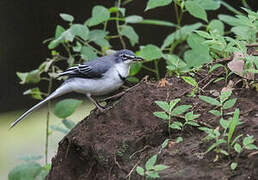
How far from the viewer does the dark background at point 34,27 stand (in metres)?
9.06

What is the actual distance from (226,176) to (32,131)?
704cm

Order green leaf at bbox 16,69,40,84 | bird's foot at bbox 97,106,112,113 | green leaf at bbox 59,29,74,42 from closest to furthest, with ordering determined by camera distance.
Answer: bird's foot at bbox 97,106,112,113 < green leaf at bbox 59,29,74,42 < green leaf at bbox 16,69,40,84

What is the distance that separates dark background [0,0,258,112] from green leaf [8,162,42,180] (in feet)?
15.0

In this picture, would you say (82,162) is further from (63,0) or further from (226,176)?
(63,0)

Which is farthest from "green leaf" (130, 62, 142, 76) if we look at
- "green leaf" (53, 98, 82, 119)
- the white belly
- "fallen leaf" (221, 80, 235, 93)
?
"fallen leaf" (221, 80, 235, 93)

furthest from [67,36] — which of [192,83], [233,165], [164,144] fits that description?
[233,165]

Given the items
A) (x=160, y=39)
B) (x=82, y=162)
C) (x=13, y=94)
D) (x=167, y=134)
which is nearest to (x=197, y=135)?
(x=167, y=134)

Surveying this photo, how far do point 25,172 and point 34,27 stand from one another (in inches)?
199

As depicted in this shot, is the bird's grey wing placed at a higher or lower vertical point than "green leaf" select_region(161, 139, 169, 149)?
lower

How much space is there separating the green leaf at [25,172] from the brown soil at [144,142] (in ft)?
2.29

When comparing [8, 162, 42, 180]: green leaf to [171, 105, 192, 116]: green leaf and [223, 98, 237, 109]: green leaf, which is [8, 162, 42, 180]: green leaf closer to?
[171, 105, 192, 116]: green leaf

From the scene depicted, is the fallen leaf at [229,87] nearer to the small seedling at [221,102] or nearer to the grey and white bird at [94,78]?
the small seedling at [221,102]

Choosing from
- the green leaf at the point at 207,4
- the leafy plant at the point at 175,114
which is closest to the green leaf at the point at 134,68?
the green leaf at the point at 207,4

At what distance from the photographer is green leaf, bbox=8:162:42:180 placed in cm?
448
